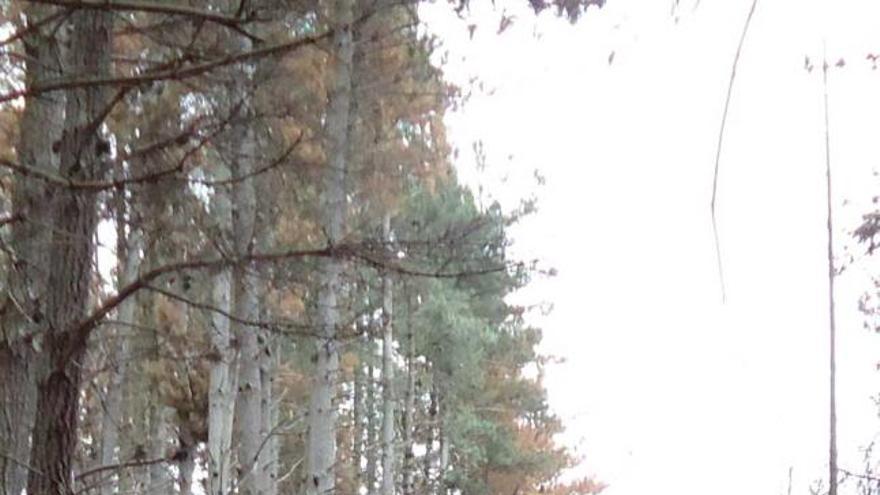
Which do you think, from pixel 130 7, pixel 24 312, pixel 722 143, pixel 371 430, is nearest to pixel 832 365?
pixel 24 312

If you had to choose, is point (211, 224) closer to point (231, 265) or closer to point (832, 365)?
point (231, 265)

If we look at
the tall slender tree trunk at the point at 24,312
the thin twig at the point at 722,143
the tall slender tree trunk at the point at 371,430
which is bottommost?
the thin twig at the point at 722,143

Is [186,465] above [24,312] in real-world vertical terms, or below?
above

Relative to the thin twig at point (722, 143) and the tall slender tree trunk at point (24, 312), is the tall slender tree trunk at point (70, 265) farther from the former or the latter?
the thin twig at point (722, 143)

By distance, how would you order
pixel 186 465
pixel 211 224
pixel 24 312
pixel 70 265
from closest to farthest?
1. pixel 24 312
2. pixel 70 265
3. pixel 211 224
4. pixel 186 465

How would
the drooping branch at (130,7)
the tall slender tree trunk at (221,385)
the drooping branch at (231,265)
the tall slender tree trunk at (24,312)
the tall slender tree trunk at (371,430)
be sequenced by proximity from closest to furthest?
1. the drooping branch at (130,7)
2. the drooping branch at (231,265)
3. the tall slender tree trunk at (24,312)
4. the tall slender tree trunk at (221,385)
5. the tall slender tree trunk at (371,430)

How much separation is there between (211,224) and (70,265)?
53.7 inches

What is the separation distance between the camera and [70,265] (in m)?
4.62

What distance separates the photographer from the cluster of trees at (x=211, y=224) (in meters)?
4.39

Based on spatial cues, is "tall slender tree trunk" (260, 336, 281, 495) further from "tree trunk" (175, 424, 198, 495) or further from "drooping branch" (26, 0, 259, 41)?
"drooping branch" (26, 0, 259, 41)

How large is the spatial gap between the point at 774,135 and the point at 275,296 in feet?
29.8

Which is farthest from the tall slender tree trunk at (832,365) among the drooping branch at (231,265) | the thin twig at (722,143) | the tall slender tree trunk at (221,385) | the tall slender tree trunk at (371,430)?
the tall slender tree trunk at (371,430)

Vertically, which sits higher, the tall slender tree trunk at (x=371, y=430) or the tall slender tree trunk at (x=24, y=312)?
the tall slender tree trunk at (x=371, y=430)

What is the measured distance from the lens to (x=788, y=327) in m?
5.90
